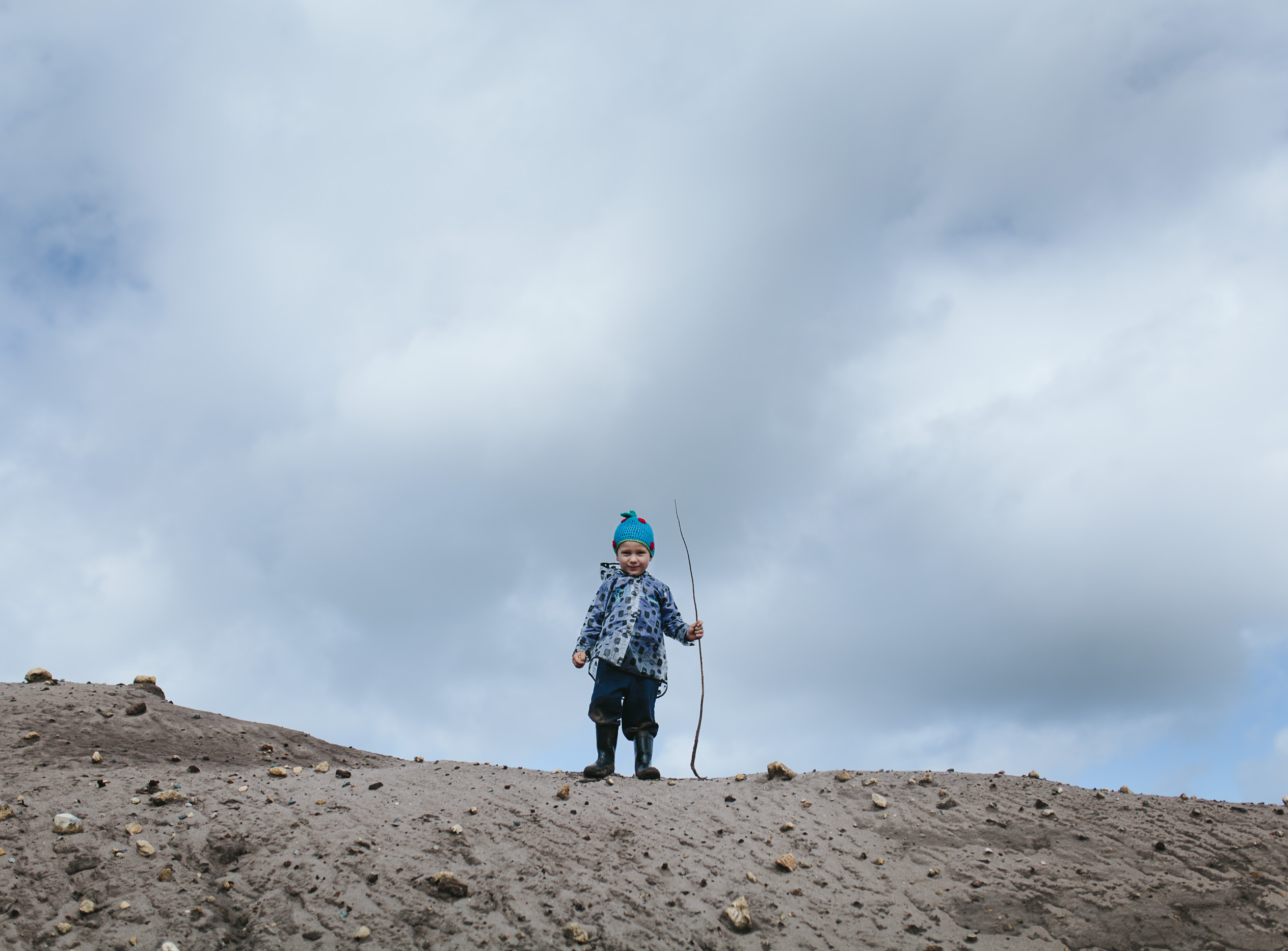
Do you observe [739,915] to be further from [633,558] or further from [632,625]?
[633,558]

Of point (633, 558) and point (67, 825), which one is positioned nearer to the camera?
point (67, 825)

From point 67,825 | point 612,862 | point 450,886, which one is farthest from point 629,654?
point 67,825

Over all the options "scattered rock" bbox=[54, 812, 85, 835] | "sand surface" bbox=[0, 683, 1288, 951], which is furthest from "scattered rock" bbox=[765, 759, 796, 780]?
"scattered rock" bbox=[54, 812, 85, 835]

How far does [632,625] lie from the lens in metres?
8.10

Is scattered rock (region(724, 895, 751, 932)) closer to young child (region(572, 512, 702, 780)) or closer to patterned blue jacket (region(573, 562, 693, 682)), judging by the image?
young child (region(572, 512, 702, 780))

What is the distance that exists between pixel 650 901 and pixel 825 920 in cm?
102

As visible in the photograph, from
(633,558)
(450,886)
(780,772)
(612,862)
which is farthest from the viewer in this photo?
(633,558)

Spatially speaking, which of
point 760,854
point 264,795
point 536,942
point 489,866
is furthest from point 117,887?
point 760,854

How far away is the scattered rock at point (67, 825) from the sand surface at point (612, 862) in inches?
2.7

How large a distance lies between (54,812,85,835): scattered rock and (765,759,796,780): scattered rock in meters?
5.02

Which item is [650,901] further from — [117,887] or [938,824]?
[117,887]

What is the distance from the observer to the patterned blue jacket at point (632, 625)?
8.02m

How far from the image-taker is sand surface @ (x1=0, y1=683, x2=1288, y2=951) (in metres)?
4.75

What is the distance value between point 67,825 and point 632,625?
4505 mm
